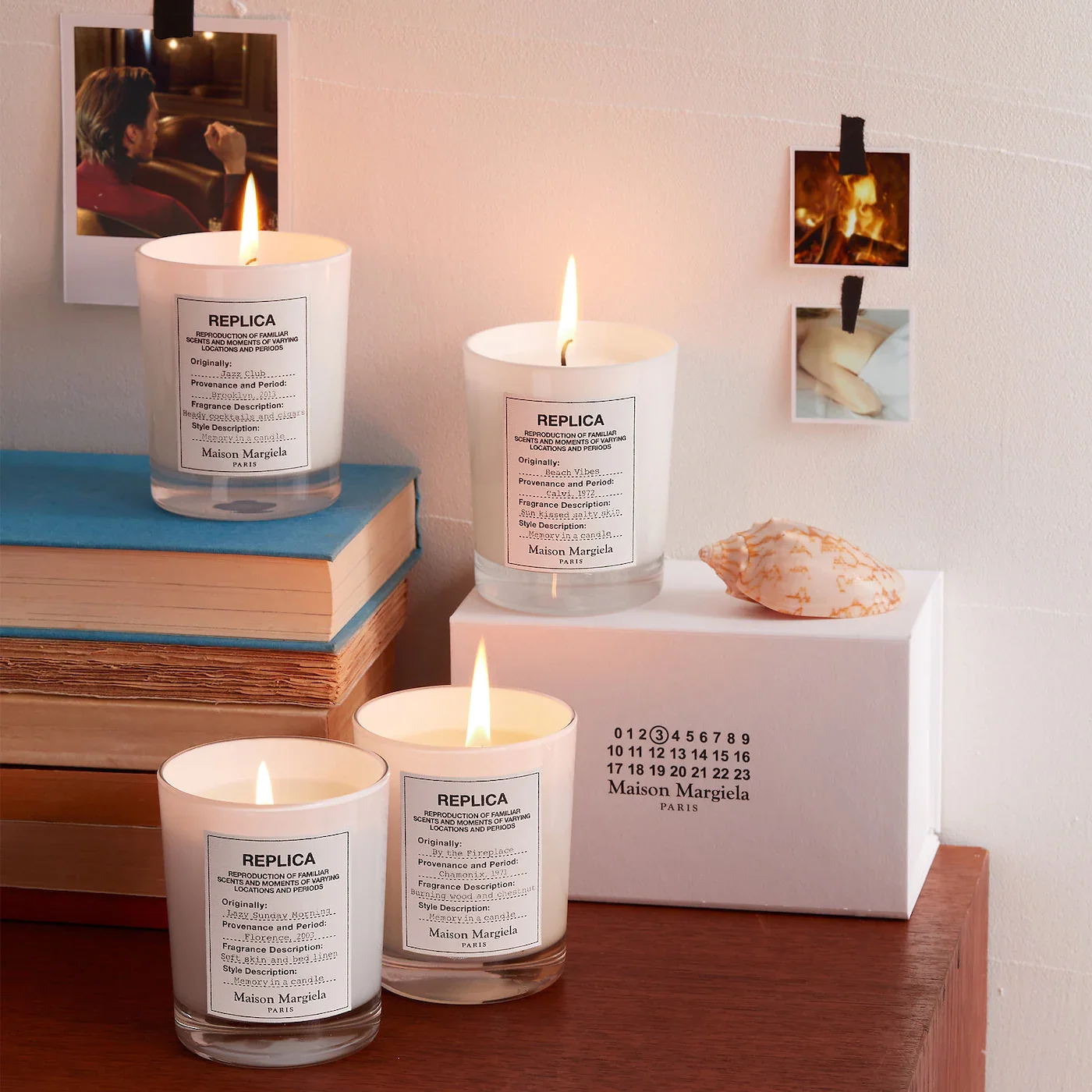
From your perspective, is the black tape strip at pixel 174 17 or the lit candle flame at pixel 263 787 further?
the black tape strip at pixel 174 17

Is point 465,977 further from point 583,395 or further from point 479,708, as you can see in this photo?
point 583,395

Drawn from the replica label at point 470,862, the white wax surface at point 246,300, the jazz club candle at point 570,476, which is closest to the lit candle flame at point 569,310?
the jazz club candle at point 570,476

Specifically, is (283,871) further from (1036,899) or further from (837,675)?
(1036,899)

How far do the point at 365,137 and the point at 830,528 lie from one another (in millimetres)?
316

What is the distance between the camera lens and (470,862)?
0.59 meters

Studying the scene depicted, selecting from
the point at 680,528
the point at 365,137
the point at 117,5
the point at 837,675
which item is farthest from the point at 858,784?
the point at 117,5

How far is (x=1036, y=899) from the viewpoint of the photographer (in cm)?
79

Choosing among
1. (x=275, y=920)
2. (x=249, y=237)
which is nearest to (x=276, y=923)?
(x=275, y=920)

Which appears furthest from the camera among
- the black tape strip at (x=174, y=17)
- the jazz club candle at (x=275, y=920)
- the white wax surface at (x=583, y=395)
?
the black tape strip at (x=174, y=17)

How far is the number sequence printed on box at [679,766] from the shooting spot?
2.25 ft

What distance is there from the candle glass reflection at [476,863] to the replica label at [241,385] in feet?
0.46

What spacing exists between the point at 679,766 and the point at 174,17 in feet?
1.52

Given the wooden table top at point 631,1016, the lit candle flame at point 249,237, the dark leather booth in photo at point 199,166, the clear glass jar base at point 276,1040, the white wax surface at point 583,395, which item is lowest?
the wooden table top at point 631,1016

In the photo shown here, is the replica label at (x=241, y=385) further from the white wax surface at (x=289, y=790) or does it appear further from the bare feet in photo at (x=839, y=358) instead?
the bare feet in photo at (x=839, y=358)
